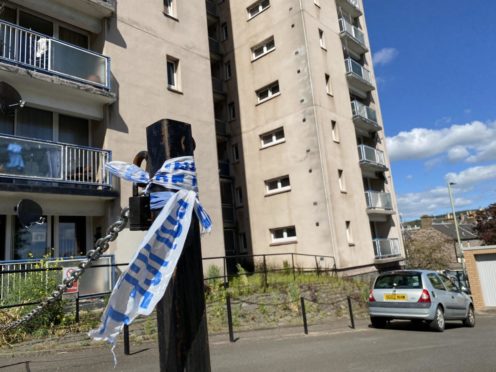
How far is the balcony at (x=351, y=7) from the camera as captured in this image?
25267mm

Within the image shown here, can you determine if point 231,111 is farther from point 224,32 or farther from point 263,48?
point 224,32

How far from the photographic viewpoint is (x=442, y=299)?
10906mm

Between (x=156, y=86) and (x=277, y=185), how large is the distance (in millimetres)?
9101

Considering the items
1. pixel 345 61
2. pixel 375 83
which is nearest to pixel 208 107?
pixel 345 61

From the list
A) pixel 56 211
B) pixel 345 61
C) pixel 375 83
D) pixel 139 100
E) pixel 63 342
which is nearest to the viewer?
pixel 63 342

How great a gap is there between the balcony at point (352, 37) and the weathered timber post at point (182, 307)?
78.8ft

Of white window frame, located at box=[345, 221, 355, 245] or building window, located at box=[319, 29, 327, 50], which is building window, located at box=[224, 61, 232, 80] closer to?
building window, located at box=[319, 29, 327, 50]

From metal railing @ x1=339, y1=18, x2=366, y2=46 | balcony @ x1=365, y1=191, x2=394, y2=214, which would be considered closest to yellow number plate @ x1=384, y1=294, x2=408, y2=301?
balcony @ x1=365, y1=191, x2=394, y2=214

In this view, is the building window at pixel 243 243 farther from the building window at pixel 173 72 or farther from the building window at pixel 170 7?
the building window at pixel 170 7

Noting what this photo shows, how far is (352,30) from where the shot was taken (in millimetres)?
25281

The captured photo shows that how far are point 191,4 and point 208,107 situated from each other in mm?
4624

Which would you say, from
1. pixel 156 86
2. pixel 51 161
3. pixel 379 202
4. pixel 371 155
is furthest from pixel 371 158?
pixel 51 161

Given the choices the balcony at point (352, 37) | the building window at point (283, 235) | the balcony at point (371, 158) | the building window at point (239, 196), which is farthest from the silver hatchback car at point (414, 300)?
the balcony at point (352, 37)

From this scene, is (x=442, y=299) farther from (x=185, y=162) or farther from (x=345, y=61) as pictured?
(x=345, y=61)
